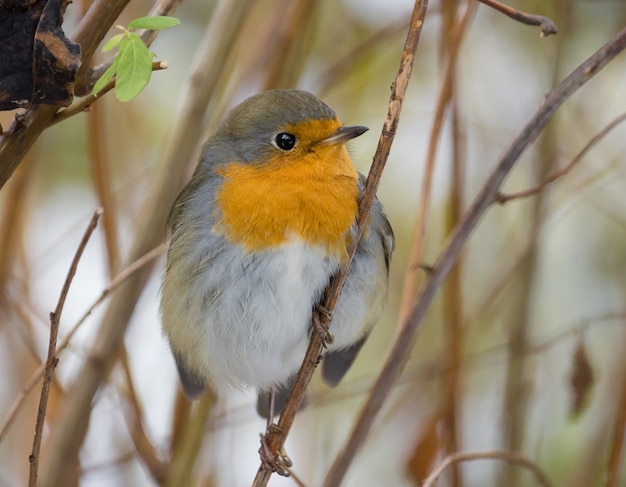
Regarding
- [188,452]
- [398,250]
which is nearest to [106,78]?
[188,452]

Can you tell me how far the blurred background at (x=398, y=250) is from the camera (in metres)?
2.72

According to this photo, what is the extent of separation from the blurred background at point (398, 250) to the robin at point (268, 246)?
0.44 feet

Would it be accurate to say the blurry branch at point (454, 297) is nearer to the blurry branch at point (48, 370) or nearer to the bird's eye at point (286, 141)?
the bird's eye at point (286, 141)

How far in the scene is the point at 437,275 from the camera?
215cm

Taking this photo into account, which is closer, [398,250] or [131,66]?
[131,66]

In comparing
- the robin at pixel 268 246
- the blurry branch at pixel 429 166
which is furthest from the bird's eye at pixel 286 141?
the blurry branch at pixel 429 166

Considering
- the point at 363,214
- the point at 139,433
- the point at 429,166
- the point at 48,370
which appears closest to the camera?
the point at 48,370

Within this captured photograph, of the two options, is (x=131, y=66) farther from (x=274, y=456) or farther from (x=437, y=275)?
(x=274, y=456)

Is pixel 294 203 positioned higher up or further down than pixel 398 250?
further down

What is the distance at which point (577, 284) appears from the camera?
4.05 m

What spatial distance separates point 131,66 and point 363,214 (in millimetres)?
659

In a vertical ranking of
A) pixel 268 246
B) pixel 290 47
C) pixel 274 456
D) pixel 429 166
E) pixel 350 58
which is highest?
pixel 350 58

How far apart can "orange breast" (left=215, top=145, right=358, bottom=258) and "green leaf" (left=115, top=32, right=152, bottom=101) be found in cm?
93

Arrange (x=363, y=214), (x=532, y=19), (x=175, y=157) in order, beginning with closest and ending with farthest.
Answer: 1. (x=532, y=19)
2. (x=363, y=214)
3. (x=175, y=157)
